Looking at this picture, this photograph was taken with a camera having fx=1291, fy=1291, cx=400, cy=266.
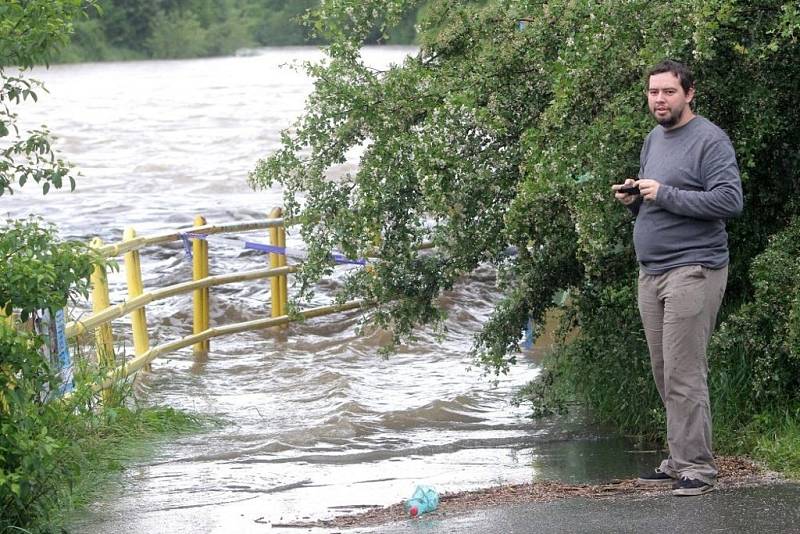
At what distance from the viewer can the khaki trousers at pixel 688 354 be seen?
5.61 m

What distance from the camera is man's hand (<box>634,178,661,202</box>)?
5.49 meters

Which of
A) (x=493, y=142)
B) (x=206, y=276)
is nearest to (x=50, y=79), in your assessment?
(x=206, y=276)

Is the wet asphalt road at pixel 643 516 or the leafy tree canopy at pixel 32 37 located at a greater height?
the leafy tree canopy at pixel 32 37

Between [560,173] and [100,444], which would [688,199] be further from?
[100,444]

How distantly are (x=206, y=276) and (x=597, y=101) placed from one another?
5393 mm

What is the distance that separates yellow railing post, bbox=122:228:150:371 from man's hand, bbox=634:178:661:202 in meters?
5.10

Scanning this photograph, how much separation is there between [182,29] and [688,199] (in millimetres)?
79797

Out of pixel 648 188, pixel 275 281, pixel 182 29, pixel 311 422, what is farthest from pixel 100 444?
pixel 182 29

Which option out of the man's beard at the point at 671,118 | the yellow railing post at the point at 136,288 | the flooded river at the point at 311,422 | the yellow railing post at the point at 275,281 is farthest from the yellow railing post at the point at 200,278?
the man's beard at the point at 671,118

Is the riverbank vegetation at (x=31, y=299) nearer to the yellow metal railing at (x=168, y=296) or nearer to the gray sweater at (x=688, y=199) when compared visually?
the gray sweater at (x=688, y=199)

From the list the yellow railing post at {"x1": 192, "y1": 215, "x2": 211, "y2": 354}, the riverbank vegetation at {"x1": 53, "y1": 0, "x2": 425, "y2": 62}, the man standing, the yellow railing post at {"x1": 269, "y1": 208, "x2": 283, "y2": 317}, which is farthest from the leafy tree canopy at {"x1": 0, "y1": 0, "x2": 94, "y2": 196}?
the riverbank vegetation at {"x1": 53, "y1": 0, "x2": 425, "y2": 62}

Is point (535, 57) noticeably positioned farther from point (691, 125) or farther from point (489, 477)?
point (489, 477)

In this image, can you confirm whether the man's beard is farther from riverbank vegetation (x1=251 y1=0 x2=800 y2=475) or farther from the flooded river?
the flooded river

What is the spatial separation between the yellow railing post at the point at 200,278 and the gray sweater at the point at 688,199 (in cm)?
583
